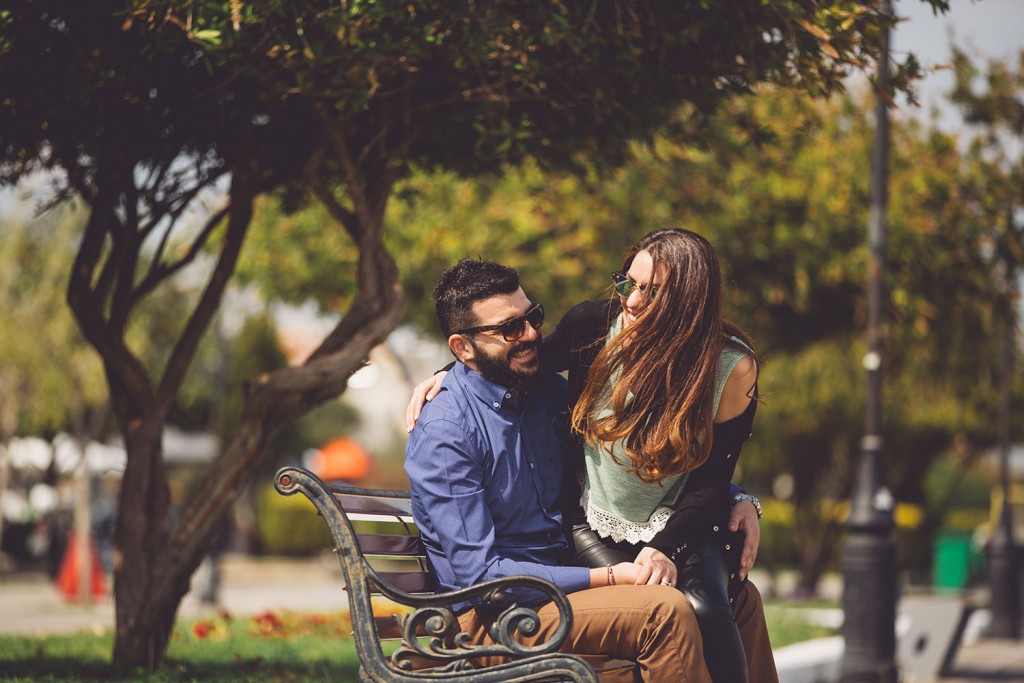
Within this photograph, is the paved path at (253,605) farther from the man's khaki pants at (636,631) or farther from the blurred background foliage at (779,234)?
the man's khaki pants at (636,631)

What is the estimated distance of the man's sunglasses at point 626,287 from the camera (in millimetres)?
3562

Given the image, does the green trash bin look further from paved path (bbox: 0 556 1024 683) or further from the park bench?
the park bench

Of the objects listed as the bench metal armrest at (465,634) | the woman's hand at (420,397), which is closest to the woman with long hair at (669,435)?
the bench metal armrest at (465,634)

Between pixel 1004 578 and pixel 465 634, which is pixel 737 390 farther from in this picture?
pixel 1004 578

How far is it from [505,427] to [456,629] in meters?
0.57

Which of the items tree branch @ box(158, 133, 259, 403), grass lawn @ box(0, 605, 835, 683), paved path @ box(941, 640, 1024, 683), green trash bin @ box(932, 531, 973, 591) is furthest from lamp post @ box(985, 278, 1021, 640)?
tree branch @ box(158, 133, 259, 403)

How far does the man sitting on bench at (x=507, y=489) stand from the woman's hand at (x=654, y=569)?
0.03 meters

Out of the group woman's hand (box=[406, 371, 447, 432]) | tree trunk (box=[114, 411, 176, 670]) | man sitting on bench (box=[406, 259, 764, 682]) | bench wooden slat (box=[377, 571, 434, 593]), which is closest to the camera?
man sitting on bench (box=[406, 259, 764, 682])

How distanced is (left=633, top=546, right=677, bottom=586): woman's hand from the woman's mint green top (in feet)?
0.53

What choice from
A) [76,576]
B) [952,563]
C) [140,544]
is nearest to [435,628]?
[140,544]

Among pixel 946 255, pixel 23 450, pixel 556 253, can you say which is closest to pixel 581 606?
pixel 946 255

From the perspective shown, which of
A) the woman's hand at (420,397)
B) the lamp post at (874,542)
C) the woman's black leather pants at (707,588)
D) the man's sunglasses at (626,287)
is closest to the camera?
the woman's black leather pants at (707,588)

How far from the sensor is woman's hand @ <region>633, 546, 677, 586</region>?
3395mm

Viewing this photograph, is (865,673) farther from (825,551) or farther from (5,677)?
(825,551)
